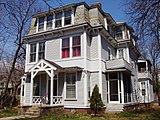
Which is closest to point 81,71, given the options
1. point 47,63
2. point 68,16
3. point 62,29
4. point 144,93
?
point 47,63

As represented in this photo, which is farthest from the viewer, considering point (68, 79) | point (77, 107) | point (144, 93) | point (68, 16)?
point (144, 93)

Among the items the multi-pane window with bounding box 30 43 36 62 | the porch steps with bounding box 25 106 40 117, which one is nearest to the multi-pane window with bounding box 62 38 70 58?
the multi-pane window with bounding box 30 43 36 62

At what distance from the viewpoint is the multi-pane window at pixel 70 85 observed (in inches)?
616

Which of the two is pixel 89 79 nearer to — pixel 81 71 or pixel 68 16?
pixel 81 71

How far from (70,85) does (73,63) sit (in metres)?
1.96

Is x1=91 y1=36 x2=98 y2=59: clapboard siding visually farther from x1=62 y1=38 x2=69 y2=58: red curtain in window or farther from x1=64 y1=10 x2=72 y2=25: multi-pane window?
x1=64 y1=10 x2=72 y2=25: multi-pane window

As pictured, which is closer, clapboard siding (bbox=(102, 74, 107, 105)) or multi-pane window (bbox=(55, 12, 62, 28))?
clapboard siding (bbox=(102, 74, 107, 105))

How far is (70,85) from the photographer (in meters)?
15.9

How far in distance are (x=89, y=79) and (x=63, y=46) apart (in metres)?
3.98

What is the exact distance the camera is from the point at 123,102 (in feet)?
53.1

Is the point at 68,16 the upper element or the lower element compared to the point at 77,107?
upper

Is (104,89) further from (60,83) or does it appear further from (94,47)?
(60,83)

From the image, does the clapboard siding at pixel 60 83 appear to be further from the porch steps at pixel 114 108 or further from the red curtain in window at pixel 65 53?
the porch steps at pixel 114 108

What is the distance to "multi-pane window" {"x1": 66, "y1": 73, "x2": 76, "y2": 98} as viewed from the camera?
616 inches
